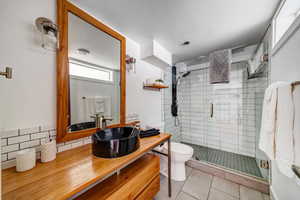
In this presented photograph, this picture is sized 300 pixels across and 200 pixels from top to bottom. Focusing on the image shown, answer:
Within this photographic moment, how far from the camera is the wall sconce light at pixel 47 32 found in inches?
32.6

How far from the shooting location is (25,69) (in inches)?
31.7

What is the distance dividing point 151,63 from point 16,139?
1.87 m

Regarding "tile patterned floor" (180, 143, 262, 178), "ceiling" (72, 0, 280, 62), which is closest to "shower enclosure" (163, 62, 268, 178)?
"tile patterned floor" (180, 143, 262, 178)

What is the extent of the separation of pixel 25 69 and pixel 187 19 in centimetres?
163

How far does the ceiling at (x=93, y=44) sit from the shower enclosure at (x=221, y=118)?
135cm

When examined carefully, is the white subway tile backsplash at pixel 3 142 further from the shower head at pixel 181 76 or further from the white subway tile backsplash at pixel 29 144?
the shower head at pixel 181 76

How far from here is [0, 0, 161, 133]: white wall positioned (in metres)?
0.73

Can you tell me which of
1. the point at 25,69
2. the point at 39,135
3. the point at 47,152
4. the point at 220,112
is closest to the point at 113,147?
the point at 47,152

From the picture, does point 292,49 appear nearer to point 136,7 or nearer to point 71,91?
point 136,7

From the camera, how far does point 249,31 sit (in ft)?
4.99

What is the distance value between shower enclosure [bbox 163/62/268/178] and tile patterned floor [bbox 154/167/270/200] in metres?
0.29

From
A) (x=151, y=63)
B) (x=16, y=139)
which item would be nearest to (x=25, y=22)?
(x=16, y=139)

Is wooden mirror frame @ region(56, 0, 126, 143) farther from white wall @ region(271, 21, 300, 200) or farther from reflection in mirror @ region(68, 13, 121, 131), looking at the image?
white wall @ region(271, 21, 300, 200)

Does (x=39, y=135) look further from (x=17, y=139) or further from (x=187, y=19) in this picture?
(x=187, y=19)
